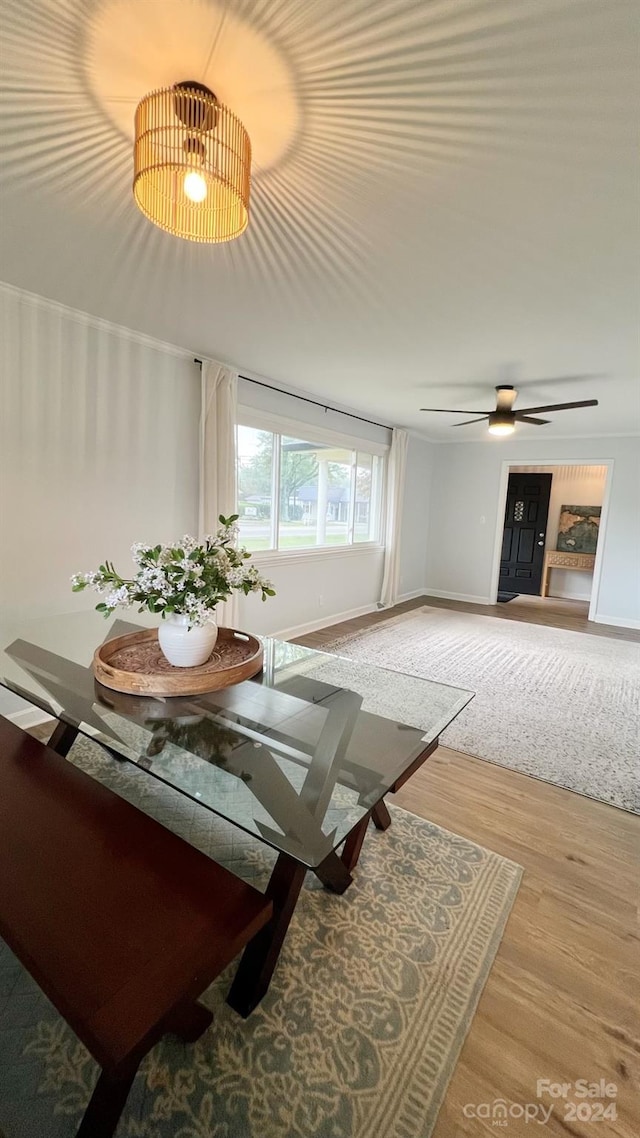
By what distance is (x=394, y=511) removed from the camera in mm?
5773

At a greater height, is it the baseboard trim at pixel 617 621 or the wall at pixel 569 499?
the wall at pixel 569 499

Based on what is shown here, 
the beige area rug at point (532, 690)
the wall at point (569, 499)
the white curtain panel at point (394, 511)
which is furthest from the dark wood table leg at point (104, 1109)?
the wall at point (569, 499)

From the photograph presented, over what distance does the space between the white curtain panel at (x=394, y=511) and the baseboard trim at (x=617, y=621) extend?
2.62 meters

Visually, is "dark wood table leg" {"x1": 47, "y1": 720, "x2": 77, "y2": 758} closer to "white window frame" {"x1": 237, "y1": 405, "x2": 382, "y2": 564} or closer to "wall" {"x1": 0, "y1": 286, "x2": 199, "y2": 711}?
"wall" {"x1": 0, "y1": 286, "x2": 199, "y2": 711}

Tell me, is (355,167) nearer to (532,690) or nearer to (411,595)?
(532,690)

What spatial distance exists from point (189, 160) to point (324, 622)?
4.15 meters

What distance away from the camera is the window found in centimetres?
401

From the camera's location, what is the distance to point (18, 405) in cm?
242

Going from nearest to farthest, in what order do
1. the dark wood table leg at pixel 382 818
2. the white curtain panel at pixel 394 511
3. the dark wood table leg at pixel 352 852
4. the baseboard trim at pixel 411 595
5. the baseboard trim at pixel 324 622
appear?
the dark wood table leg at pixel 352 852 < the dark wood table leg at pixel 382 818 < the baseboard trim at pixel 324 622 < the white curtain panel at pixel 394 511 < the baseboard trim at pixel 411 595

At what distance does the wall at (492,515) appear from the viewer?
5566 millimetres

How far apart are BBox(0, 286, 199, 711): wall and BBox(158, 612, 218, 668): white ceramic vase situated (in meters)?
1.24

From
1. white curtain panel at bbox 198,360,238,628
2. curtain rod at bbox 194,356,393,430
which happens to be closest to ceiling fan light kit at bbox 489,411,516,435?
curtain rod at bbox 194,356,393,430

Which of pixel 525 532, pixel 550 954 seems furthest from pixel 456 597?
pixel 550 954

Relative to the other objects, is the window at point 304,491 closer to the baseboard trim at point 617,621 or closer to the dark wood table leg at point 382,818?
the dark wood table leg at point 382,818
